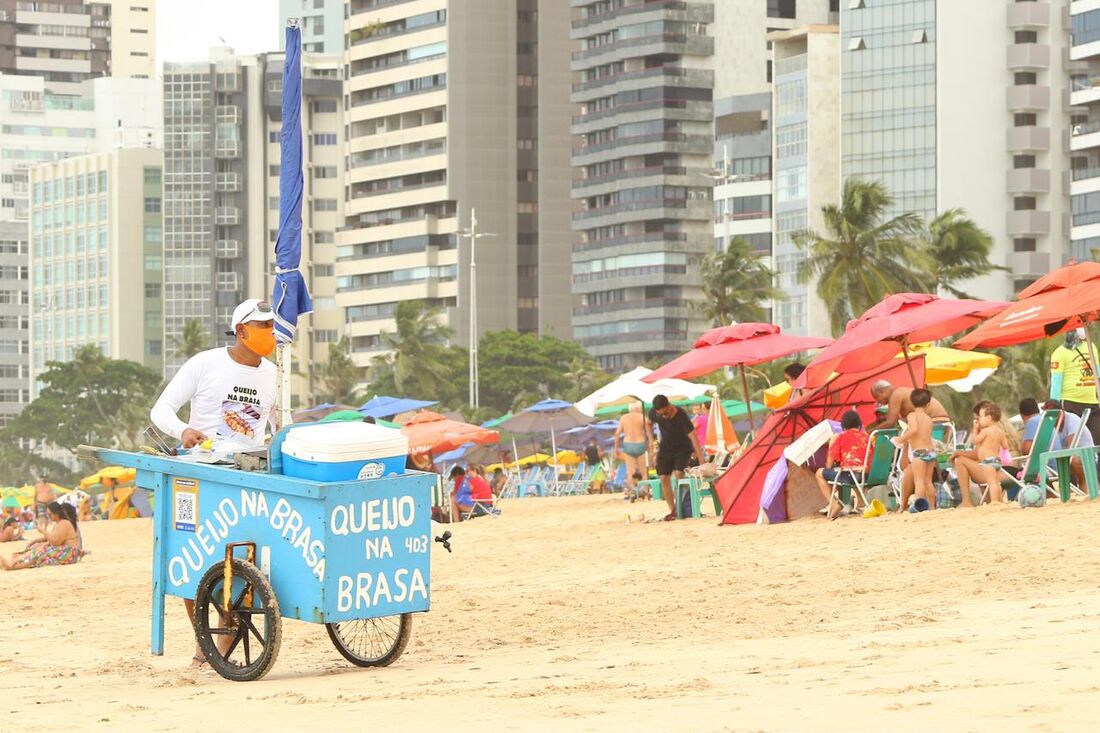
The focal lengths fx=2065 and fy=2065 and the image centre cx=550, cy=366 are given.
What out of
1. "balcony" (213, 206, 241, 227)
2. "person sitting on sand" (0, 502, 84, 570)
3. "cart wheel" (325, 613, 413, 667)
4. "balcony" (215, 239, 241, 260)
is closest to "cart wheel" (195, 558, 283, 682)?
"cart wheel" (325, 613, 413, 667)

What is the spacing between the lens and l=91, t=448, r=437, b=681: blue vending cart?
8.61 meters

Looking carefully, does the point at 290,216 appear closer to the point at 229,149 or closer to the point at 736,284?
the point at 736,284

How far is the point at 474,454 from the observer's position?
5156 cm

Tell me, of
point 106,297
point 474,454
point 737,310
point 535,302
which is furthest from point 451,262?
point 474,454

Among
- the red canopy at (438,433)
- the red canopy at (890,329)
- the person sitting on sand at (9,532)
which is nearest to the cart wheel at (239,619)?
the red canopy at (890,329)

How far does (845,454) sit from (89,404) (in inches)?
4187

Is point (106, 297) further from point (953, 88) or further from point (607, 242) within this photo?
point (953, 88)

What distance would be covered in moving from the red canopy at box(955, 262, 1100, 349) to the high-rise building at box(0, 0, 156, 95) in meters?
176

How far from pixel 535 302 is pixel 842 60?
35085mm

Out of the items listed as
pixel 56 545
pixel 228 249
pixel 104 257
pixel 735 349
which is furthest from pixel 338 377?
pixel 56 545

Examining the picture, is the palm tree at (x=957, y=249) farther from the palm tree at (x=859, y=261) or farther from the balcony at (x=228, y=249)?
the balcony at (x=228, y=249)

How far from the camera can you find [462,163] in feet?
412

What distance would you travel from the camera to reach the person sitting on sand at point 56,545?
66.9 feet

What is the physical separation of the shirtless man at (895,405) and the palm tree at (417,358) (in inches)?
3208
